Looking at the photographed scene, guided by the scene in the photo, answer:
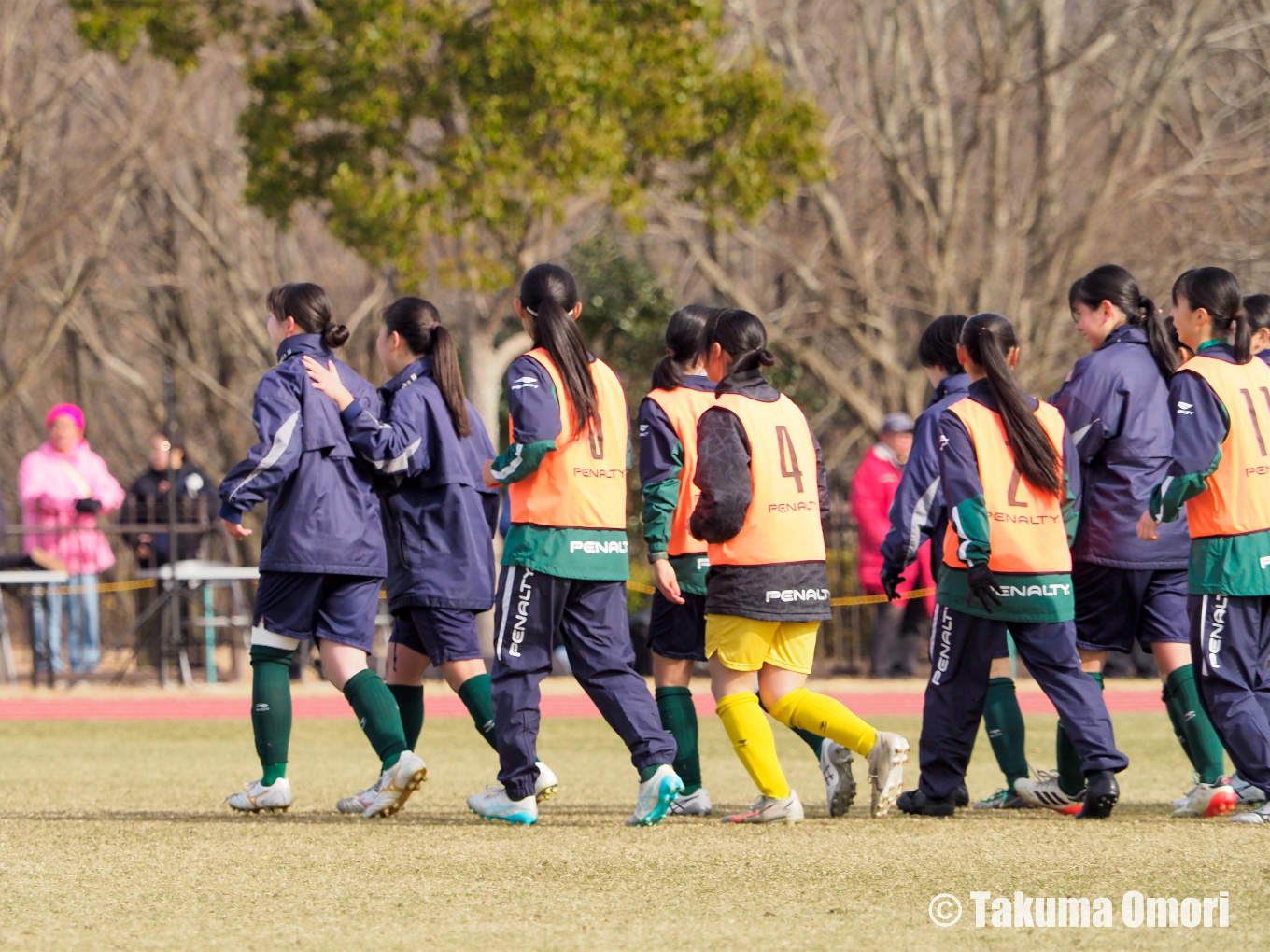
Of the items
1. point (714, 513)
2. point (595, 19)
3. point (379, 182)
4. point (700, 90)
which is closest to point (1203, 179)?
point (700, 90)

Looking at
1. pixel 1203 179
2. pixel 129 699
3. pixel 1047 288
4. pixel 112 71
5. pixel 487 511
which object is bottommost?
pixel 129 699

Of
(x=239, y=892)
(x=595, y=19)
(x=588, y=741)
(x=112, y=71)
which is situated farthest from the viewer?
(x=112, y=71)

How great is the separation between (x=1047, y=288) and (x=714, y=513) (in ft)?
47.5

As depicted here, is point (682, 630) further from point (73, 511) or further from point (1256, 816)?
point (73, 511)

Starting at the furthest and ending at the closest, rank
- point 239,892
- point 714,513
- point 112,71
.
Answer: point 112,71 → point 714,513 → point 239,892

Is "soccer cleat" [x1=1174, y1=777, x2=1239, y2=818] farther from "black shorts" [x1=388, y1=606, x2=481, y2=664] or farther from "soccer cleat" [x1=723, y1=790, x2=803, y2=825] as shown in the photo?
"black shorts" [x1=388, y1=606, x2=481, y2=664]

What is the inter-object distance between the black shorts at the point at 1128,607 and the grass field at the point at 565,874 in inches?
27.4

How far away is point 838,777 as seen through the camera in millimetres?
6582

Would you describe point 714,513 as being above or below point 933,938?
above

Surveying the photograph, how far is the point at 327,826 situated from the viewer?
21.2 ft

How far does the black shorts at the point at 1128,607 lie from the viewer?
7.10 m

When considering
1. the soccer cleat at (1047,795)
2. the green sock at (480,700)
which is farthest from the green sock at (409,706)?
the soccer cleat at (1047,795)

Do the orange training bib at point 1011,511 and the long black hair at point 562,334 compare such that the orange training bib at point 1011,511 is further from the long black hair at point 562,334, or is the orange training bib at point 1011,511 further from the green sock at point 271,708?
the green sock at point 271,708

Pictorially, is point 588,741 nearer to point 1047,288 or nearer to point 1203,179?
point 1047,288
